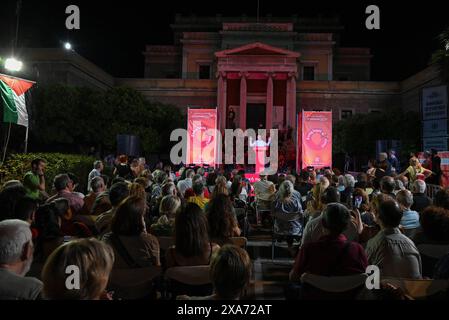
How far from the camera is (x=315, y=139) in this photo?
16719 mm

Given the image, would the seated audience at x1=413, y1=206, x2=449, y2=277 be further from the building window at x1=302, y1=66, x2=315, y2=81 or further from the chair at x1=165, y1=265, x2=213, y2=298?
the building window at x1=302, y1=66, x2=315, y2=81

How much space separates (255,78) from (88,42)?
1488 centimetres

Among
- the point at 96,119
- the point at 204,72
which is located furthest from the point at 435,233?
the point at 204,72

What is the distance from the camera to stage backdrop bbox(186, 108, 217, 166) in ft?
58.3

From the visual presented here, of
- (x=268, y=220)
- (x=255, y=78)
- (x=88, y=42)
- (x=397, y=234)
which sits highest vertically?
(x=88, y=42)

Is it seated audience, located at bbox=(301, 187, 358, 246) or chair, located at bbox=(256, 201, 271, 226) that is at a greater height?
seated audience, located at bbox=(301, 187, 358, 246)

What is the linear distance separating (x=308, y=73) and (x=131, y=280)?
3991cm

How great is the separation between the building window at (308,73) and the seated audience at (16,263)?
40050 millimetres

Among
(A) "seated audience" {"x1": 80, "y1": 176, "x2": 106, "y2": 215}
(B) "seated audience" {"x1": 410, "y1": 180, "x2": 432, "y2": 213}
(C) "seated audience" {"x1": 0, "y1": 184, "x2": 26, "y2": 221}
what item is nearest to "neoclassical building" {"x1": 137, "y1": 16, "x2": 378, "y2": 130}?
(B) "seated audience" {"x1": 410, "y1": 180, "x2": 432, "y2": 213}

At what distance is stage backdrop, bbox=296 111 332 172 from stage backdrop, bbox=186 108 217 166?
12.4 ft

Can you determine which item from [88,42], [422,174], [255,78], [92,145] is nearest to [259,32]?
[255,78]

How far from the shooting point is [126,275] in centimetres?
336

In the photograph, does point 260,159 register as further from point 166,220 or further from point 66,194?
point 166,220
